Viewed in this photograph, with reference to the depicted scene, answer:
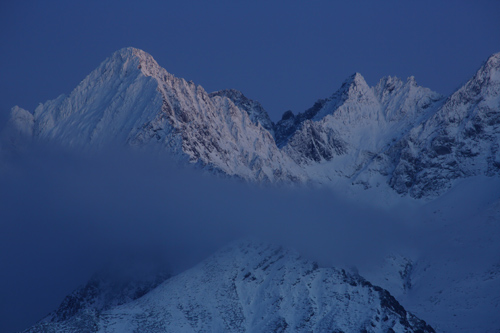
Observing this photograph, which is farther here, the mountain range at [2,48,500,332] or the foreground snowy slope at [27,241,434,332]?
the mountain range at [2,48,500,332]

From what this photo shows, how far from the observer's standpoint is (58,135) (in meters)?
186

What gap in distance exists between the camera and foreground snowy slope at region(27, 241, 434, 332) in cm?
11362

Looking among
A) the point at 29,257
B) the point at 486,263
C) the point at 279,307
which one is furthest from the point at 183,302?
the point at 486,263

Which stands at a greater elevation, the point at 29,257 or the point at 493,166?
the point at 493,166

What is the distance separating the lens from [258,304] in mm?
123062

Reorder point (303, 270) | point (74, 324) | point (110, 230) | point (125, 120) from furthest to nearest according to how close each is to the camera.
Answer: point (125, 120)
point (110, 230)
point (303, 270)
point (74, 324)

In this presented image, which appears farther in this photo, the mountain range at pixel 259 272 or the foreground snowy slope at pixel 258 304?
the mountain range at pixel 259 272

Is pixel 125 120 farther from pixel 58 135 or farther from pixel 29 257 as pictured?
pixel 29 257

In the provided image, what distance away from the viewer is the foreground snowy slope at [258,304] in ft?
373

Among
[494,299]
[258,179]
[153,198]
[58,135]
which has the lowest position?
[494,299]

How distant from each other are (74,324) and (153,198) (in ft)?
182

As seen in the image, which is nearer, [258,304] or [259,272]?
[258,304]

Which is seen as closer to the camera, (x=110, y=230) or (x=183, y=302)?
(x=183, y=302)

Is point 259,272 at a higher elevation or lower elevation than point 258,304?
higher
